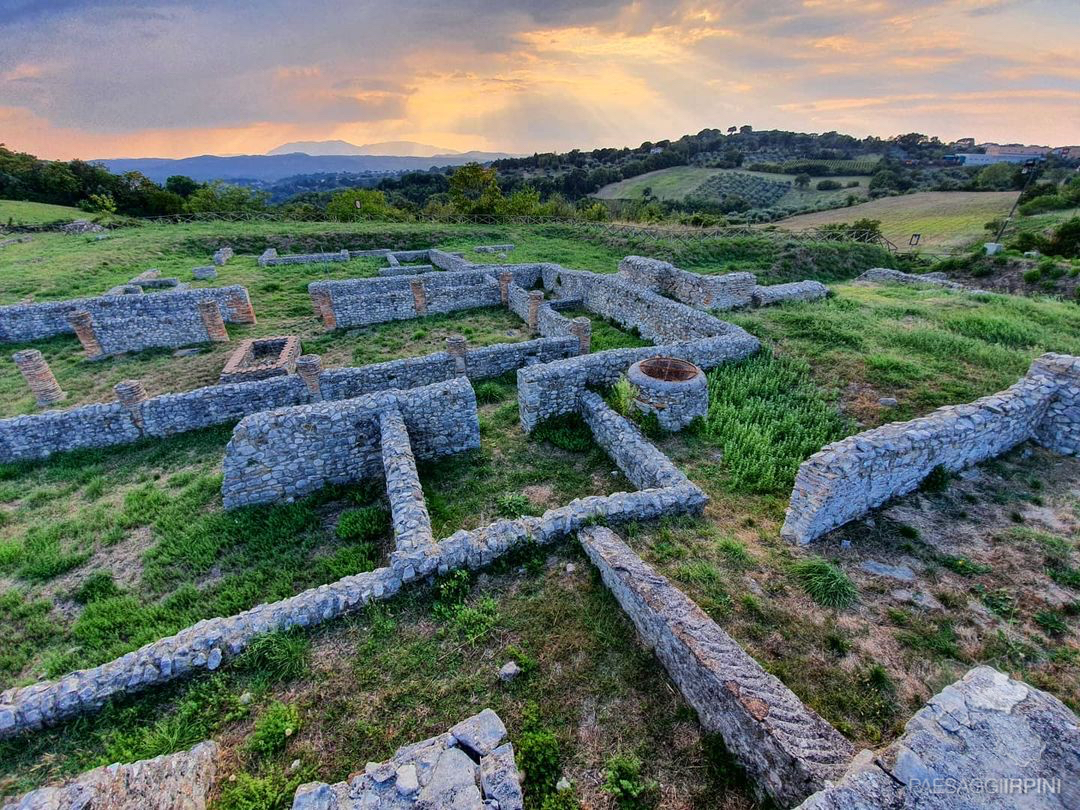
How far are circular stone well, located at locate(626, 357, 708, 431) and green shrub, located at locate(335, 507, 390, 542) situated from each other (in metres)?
5.41

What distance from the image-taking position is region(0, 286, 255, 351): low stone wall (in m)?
15.2

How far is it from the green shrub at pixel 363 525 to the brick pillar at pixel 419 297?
12.2 meters

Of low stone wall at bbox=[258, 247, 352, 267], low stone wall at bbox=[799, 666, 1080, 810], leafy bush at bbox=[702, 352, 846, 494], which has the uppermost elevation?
low stone wall at bbox=[258, 247, 352, 267]

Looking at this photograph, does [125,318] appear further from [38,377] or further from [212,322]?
[38,377]

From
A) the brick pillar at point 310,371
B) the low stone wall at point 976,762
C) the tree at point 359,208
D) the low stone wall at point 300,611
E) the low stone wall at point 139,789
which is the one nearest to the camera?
the low stone wall at point 976,762

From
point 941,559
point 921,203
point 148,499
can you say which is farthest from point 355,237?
point 921,203

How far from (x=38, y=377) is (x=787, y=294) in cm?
2357

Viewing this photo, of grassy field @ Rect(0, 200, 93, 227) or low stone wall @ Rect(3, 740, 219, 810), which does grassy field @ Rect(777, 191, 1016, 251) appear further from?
grassy field @ Rect(0, 200, 93, 227)

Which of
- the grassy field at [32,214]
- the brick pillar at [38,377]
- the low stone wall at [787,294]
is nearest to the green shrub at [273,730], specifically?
the brick pillar at [38,377]

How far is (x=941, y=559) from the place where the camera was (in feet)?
18.4

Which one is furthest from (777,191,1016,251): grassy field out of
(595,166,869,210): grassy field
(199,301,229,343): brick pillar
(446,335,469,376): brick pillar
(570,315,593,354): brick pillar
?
(199,301,229,343): brick pillar

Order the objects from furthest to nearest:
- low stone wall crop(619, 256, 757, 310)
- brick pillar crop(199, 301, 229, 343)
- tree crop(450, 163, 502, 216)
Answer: tree crop(450, 163, 502, 216)
low stone wall crop(619, 256, 757, 310)
brick pillar crop(199, 301, 229, 343)

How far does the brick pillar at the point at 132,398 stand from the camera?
9.74 m

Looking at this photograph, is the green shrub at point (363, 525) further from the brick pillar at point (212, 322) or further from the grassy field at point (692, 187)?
the grassy field at point (692, 187)
